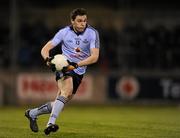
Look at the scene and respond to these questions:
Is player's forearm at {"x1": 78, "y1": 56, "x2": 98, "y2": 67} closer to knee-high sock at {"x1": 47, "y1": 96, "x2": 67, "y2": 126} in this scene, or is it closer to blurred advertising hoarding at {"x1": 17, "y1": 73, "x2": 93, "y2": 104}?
knee-high sock at {"x1": 47, "y1": 96, "x2": 67, "y2": 126}

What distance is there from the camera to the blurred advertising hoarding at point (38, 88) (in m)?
24.0

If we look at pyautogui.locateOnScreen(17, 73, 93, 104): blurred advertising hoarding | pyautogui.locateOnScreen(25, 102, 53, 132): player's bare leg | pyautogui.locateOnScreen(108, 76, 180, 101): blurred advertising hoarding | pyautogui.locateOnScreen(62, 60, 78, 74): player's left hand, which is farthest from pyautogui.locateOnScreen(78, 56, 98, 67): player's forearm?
pyautogui.locateOnScreen(108, 76, 180, 101): blurred advertising hoarding

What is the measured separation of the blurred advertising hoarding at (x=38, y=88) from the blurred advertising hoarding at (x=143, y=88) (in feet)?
3.72

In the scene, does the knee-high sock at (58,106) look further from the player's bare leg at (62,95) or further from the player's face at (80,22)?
A: the player's face at (80,22)

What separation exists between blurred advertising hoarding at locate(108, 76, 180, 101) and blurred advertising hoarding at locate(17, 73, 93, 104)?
3.72 ft

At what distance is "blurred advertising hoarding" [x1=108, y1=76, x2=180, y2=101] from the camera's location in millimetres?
24609

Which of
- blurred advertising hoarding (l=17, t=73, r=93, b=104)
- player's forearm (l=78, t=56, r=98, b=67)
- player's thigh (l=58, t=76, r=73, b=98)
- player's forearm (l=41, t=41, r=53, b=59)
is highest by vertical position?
player's forearm (l=41, t=41, r=53, b=59)

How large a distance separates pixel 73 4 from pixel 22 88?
756 centimetres

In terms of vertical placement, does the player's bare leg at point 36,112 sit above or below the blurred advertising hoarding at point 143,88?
above

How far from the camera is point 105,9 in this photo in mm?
29156

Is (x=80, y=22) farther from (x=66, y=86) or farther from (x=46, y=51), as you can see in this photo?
(x=66, y=86)

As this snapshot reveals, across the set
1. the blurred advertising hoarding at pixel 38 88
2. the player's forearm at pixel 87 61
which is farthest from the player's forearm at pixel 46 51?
the blurred advertising hoarding at pixel 38 88

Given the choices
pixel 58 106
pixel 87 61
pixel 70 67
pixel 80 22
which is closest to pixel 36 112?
pixel 58 106

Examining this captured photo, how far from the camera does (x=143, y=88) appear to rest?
24703 mm
